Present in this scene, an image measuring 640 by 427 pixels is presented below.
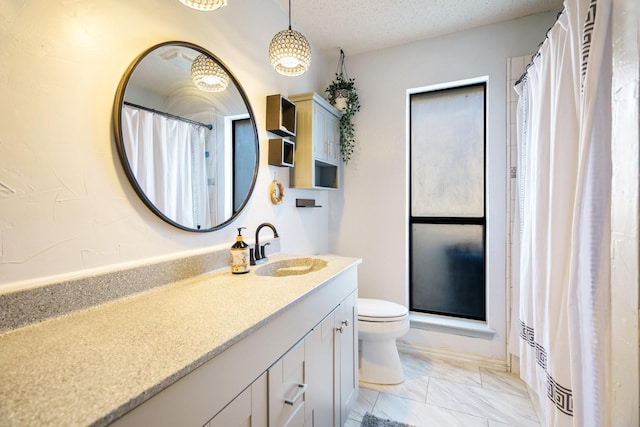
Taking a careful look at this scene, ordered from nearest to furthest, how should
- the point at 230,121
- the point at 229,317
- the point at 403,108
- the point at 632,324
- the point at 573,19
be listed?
the point at 632,324
the point at 229,317
the point at 573,19
the point at 230,121
the point at 403,108

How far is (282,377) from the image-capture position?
3.19 feet

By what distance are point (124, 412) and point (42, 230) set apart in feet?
2.16

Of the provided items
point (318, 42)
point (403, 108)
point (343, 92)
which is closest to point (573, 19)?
point (403, 108)

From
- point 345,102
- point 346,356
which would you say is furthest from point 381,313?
point 345,102

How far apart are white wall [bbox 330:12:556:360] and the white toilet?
0.48m

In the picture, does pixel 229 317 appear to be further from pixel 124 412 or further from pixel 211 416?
pixel 124 412

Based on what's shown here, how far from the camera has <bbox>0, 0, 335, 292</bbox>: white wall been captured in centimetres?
79

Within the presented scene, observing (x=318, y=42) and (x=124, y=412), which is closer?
(x=124, y=412)

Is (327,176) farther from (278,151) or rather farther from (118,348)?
(118,348)

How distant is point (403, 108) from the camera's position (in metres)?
2.44

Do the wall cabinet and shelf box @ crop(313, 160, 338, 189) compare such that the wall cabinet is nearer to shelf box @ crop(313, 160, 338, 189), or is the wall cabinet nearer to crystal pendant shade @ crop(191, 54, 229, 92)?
shelf box @ crop(313, 160, 338, 189)

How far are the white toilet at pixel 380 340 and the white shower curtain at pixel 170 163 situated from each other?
4.08 ft

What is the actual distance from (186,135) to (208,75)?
0.33 metres

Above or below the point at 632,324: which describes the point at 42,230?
above
